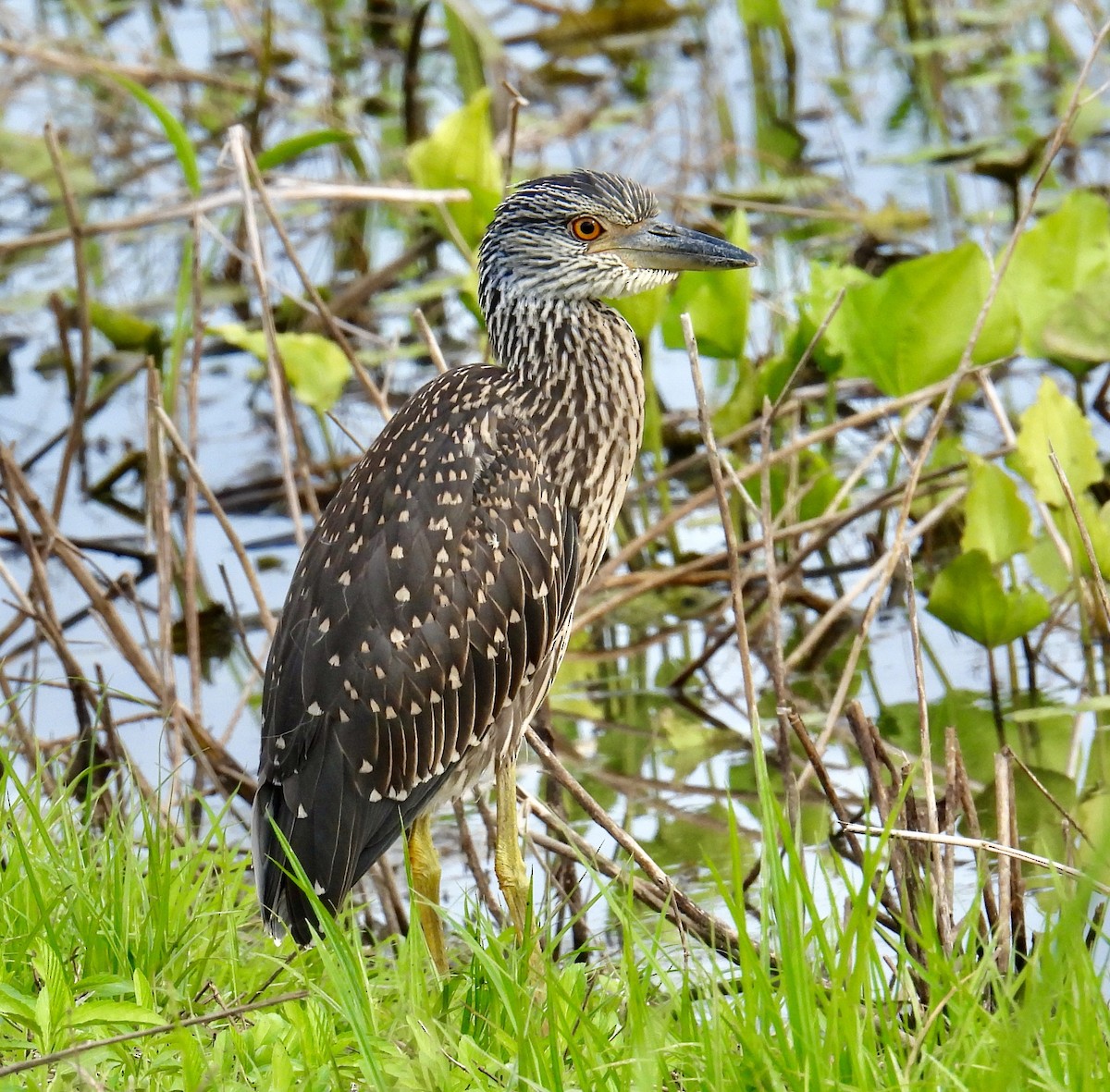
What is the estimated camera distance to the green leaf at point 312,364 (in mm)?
6055

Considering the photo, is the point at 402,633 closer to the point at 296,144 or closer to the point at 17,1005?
the point at 17,1005

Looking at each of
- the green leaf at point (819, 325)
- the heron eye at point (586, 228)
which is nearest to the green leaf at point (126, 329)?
the green leaf at point (819, 325)

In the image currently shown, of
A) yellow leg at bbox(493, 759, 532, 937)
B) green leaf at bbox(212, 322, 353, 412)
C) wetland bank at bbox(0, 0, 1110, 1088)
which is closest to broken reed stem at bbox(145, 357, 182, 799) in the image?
wetland bank at bbox(0, 0, 1110, 1088)

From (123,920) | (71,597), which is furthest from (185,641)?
(123,920)

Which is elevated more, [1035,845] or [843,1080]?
[843,1080]

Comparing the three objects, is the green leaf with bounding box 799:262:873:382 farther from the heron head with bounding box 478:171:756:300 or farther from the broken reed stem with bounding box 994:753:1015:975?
the broken reed stem with bounding box 994:753:1015:975

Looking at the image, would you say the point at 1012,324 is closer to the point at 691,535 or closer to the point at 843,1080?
the point at 691,535

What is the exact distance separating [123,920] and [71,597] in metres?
3.95

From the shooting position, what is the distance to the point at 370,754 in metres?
4.18

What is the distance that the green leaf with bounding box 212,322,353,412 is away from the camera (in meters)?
6.05

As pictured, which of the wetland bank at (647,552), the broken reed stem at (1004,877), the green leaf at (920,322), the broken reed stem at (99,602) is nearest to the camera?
the wetland bank at (647,552)

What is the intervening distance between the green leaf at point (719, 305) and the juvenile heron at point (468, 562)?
1.45 metres

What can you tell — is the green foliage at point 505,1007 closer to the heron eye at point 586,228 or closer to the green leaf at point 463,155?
the heron eye at point 586,228

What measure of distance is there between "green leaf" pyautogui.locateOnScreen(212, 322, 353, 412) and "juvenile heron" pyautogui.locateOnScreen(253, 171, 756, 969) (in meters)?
1.47
